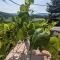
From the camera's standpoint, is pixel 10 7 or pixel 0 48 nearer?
pixel 0 48

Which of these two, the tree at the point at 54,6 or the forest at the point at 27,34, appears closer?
the forest at the point at 27,34

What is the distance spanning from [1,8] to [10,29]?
96cm

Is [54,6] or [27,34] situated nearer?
[27,34]

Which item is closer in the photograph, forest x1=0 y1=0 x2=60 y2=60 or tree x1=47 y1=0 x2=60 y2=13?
forest x1=0 y1=0 x2=60 y2=60

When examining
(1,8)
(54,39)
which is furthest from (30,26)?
(1,8)

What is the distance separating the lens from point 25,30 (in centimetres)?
46

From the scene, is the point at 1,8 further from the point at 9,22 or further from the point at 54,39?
the point at 54,39

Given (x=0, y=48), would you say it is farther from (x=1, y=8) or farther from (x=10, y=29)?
(x=1, y=8)

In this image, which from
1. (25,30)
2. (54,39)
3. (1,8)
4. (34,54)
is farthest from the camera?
(1,8)

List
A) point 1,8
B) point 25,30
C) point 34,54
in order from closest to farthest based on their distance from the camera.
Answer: point 25,30, point 34,54, point 1,8

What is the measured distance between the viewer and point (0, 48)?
47 cm

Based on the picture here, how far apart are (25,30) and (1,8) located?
99 cm

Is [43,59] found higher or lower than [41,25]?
lower

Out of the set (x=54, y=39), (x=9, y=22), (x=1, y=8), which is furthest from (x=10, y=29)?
(x=1, y=8)
